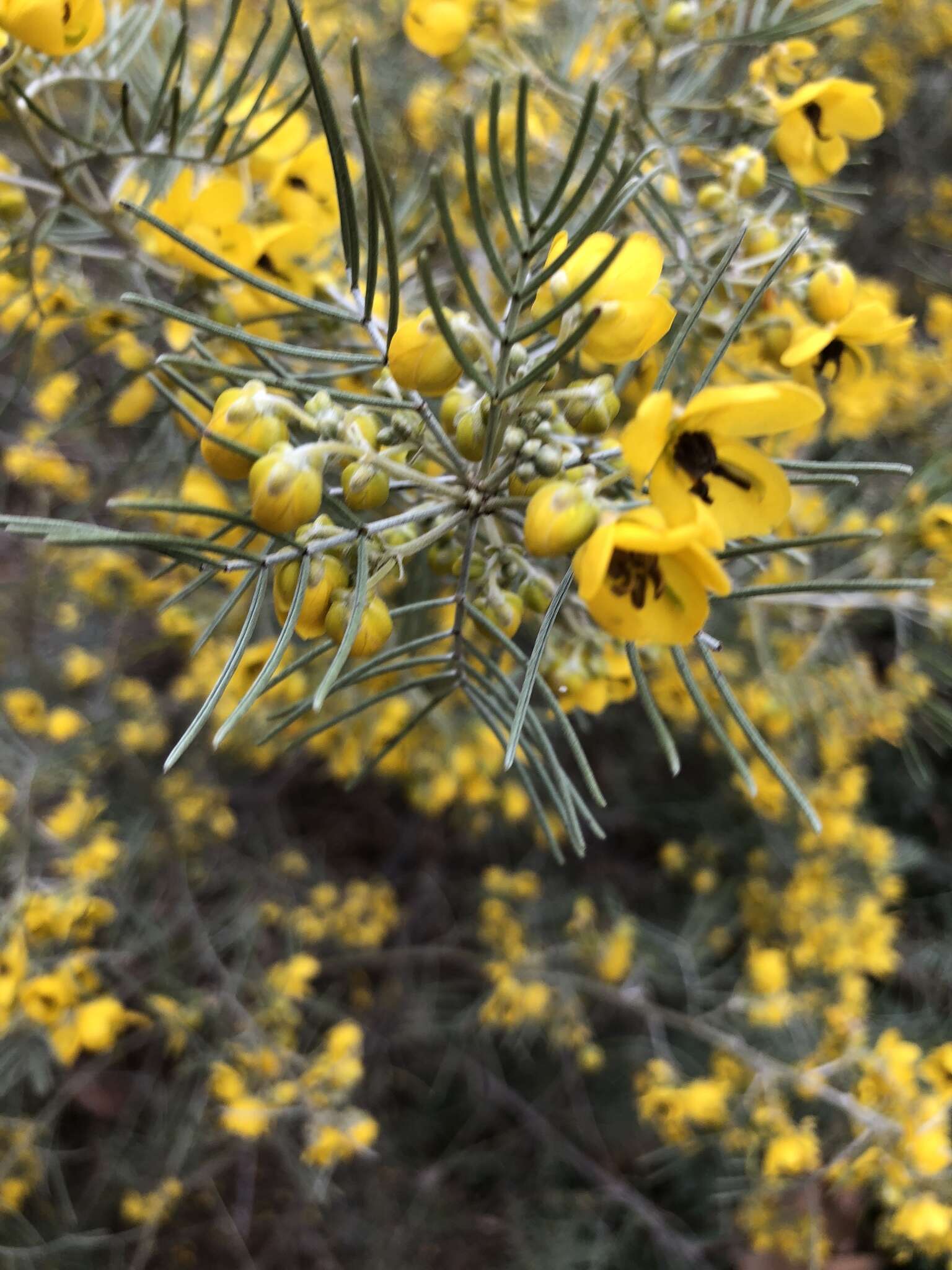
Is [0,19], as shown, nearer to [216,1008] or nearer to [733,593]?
[733,593]

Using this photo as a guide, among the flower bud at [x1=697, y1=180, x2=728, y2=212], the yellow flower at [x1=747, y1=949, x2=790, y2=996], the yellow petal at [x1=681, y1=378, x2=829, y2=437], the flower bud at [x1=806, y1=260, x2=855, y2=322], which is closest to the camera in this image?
the yellow petal at [x1=681, y1=378, x2=829, y2=437]

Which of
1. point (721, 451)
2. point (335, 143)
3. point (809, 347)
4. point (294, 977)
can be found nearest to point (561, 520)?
point (721, 451)

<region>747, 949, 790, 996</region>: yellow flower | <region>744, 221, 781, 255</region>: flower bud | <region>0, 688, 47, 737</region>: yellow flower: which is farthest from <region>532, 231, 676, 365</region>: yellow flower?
<region>0, 688, 47, 737</region>: yellow flower

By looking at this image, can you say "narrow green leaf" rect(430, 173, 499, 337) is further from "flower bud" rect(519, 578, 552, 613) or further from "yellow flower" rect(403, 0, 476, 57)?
"yellow flower" rect(403, 0, 476, 57)

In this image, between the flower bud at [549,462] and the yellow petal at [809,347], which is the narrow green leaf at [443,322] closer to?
the flower bud at [549,462]

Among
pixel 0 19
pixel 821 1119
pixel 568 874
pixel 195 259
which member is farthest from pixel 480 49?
pixel 821 1119

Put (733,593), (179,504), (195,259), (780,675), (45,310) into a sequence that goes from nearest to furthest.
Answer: (179,504) < (733,593) < (195,259) < (45,310) < (780,675)
